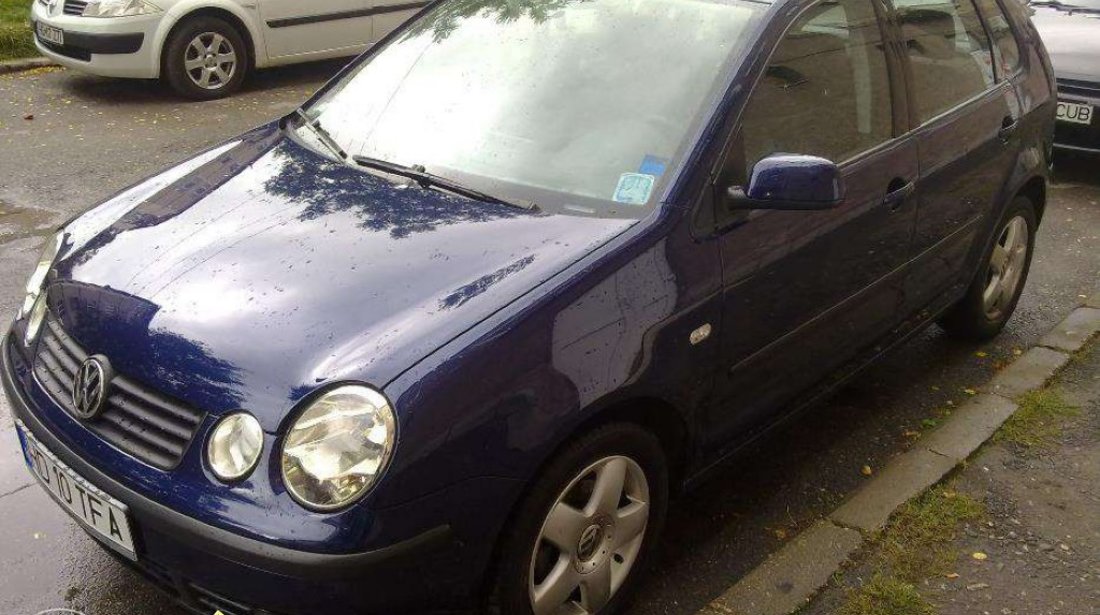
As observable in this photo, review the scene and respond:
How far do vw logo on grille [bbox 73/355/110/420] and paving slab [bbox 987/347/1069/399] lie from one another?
333 cm

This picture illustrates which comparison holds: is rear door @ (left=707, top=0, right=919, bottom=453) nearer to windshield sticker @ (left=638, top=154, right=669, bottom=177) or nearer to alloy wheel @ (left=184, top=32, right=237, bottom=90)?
windshield sticker @ (left=638, top=154, right=669, bottom=177)

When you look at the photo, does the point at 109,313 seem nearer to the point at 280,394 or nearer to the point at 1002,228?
the point at 280,394

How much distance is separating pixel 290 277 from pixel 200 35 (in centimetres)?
665

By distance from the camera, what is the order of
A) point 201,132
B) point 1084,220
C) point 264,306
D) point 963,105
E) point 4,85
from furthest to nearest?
point 4,85
point 201,132
point 1084,220
point 963,105
point 264,306

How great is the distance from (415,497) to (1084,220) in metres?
5.67

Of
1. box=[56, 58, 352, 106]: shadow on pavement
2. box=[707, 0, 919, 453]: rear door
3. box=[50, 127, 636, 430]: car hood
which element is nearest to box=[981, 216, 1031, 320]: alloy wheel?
box=[707, 0, 919, 453]: rear door

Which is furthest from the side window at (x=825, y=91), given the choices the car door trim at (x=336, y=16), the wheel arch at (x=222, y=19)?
the wheel arch at (x=222, y=19)

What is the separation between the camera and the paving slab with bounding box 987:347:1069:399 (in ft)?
15.1

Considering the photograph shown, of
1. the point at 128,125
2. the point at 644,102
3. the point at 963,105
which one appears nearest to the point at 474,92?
the point at 644,102

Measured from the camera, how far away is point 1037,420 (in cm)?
434

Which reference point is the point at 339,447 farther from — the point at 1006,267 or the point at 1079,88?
the point at 1079,88

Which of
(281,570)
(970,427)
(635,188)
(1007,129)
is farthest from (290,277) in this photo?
(1007,129)

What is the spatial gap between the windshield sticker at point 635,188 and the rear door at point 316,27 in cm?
666

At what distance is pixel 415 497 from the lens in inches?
96.0
